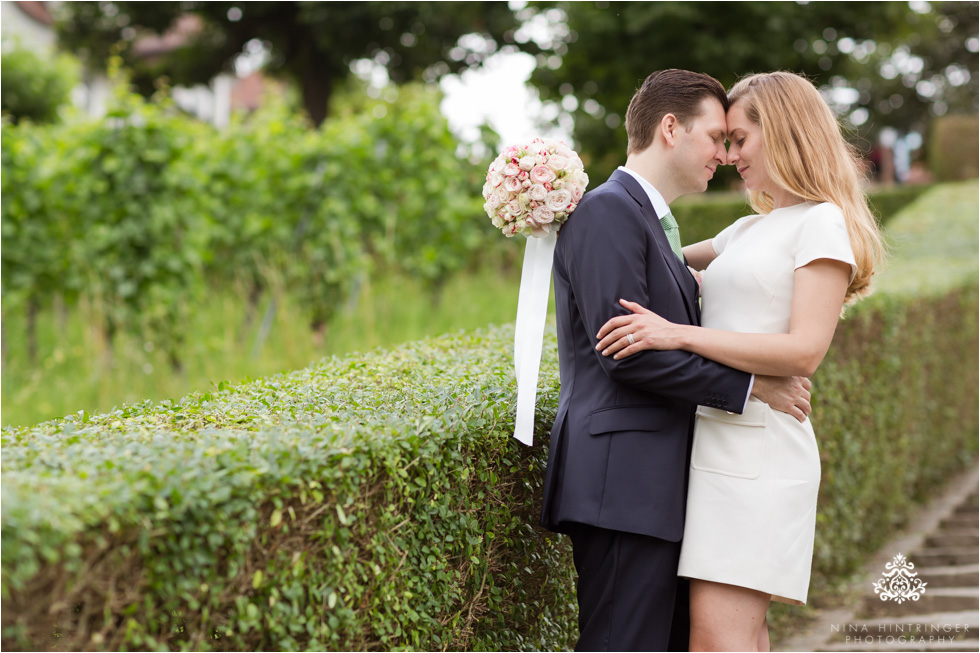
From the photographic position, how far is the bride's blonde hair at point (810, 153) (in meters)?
2.62

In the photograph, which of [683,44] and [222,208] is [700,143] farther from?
[683,44]

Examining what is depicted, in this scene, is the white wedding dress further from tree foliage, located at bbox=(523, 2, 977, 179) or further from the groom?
tree foliage, located at bbox=(523, 2, 977, 179)

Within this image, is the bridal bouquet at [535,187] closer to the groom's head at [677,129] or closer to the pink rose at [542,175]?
the pink rose at [542,175]

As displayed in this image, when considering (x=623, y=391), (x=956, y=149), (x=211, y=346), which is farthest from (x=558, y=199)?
(x=956, y=149)

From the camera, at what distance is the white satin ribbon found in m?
2.61

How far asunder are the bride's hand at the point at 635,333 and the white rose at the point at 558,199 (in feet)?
1.18

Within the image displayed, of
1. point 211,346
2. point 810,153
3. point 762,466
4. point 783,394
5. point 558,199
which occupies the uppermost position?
point 810,153

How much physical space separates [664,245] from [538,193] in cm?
41

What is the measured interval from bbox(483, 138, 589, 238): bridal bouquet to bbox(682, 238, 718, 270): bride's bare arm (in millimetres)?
773

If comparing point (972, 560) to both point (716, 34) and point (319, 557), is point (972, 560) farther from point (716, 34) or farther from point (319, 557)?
point (716, 34)

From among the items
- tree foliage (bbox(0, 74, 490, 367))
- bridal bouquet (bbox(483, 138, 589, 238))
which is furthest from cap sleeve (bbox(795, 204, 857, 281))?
tree foliage (bbox(0, 74, 490, 367))

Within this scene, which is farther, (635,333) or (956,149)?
(956,149)

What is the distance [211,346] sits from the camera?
8.24 metres

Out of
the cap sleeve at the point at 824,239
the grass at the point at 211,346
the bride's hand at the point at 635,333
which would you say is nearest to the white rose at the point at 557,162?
the bride's hand at the point at 635,333
